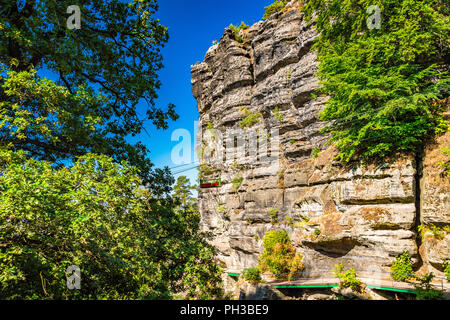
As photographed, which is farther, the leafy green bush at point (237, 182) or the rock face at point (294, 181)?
the leafy green bush at point (237, 182)

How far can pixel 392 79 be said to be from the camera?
10203mm

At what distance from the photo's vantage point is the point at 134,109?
21.0ft

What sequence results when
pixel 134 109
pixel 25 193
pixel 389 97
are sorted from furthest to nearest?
pixel 389 97, pixel 134 109, pixel 25 193

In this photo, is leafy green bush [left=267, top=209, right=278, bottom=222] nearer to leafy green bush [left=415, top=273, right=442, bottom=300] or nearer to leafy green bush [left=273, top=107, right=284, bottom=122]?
leafy green bush [left=273, top=107, right=284, bottom=122]

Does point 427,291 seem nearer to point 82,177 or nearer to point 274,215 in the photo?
point 82,177

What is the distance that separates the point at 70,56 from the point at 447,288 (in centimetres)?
1292

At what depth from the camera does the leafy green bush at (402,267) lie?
9.76 metres

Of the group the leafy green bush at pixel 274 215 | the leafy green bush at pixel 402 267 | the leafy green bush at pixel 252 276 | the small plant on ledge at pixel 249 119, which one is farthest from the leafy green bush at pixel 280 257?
the small plant on ledge at pixel 249 119

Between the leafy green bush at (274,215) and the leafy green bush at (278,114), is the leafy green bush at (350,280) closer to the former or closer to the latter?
the leafy green bush at (274,215)

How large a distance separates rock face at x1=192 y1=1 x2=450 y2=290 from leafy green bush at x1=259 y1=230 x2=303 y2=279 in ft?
2.78

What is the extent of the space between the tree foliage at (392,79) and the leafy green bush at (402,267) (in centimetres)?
460

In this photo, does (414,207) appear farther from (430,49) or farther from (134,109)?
(134,109)

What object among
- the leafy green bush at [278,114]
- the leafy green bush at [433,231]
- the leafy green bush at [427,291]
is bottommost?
the leafy green bush at [427,291]
